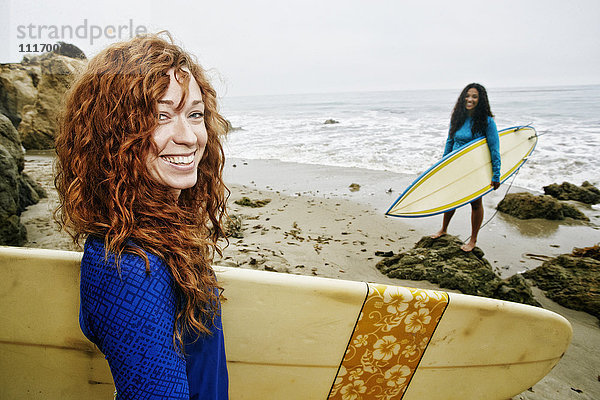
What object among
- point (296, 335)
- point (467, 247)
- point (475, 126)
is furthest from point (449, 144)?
point (296, 335)

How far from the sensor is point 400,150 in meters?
9.41

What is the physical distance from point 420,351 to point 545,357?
663 mm

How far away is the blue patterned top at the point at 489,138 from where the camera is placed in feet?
11.5

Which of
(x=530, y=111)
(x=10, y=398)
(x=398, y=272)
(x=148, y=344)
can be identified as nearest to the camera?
(x=148, y=344)

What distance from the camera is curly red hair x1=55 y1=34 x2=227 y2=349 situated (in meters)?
0.76

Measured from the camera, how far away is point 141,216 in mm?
789

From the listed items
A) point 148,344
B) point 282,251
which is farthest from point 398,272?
point 148,344

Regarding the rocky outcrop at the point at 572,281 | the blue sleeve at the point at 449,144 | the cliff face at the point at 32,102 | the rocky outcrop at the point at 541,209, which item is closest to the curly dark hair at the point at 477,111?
the blue sleeve at the point at 449,144

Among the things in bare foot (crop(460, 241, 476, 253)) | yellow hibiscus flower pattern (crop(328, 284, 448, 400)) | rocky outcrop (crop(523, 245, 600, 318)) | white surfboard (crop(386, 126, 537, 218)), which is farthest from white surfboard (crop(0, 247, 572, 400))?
white surfboard (crop(386, 126, 537, 218))

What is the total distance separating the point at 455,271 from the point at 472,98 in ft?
5.85

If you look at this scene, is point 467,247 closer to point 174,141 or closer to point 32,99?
point 174,141

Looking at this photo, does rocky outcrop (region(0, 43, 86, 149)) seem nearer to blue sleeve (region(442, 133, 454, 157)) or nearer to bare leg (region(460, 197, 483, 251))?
blue sleeve (region(442, 133, 454, 157))

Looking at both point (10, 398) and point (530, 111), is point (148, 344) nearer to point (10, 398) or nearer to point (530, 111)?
point (10, 398)

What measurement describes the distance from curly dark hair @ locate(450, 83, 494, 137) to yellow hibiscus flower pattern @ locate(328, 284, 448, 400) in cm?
→ 268
